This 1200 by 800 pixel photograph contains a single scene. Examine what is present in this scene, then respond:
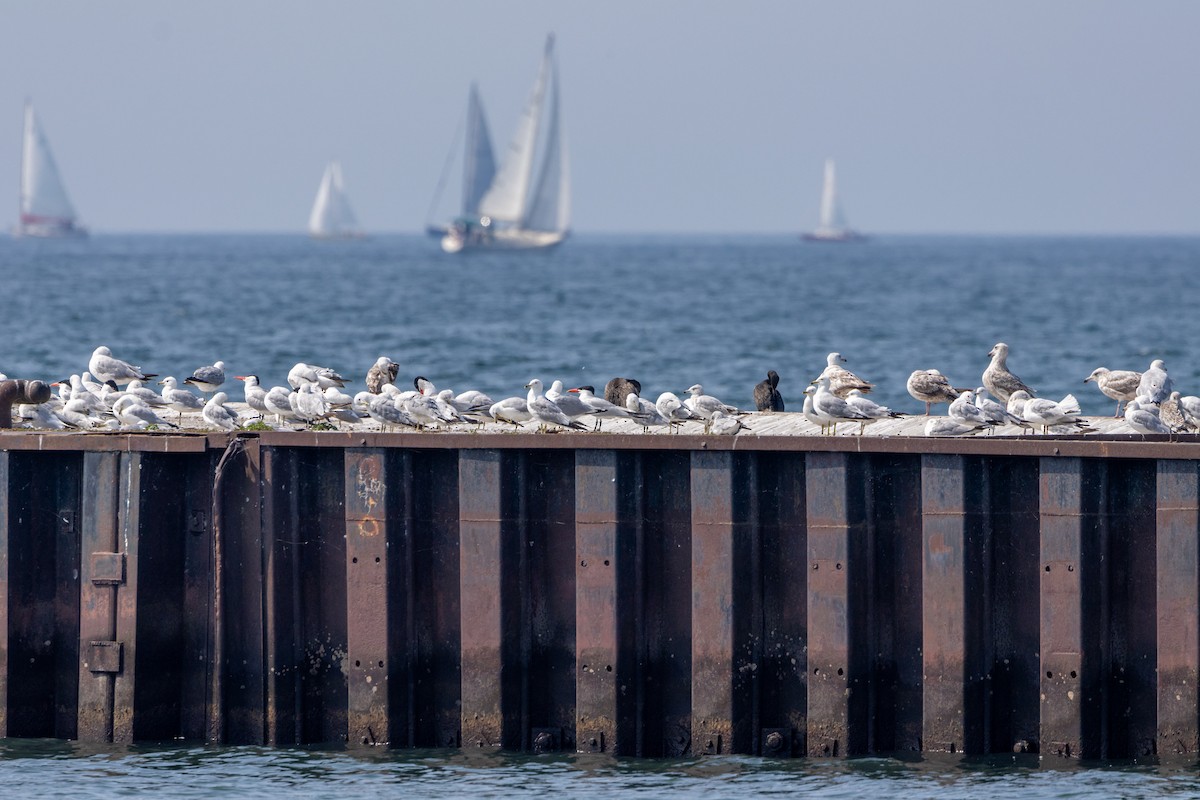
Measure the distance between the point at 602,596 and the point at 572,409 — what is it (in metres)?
2.66

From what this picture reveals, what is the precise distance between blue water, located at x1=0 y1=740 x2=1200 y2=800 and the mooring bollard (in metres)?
3.60

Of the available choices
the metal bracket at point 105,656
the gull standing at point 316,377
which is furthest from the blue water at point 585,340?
the gull standing at point 316,377

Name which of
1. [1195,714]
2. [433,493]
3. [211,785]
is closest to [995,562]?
[1195,714]

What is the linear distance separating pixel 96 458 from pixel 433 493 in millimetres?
3018

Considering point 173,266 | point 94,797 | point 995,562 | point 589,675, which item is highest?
point 173,266

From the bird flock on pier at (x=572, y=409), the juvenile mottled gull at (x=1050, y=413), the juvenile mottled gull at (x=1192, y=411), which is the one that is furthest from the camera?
the juvenile mottled gull at (x=1192, y=411)

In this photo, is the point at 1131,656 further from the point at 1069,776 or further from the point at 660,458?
the point at 660,458

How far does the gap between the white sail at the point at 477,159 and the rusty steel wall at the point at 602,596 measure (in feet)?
554

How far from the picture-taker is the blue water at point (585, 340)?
1594 centimetres

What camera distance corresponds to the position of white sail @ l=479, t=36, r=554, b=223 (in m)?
158

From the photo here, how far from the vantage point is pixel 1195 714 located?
15.3 metres

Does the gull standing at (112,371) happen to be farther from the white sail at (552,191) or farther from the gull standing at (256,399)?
the white sail at (552,191)

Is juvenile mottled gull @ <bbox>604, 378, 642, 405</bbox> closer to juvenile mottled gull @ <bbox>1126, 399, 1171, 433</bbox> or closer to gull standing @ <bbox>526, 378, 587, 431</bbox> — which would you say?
gull standing @ <bbox>526, 378, 587, 431</bbox>

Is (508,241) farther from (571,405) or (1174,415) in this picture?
(1174,415)
